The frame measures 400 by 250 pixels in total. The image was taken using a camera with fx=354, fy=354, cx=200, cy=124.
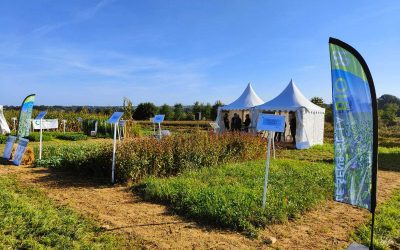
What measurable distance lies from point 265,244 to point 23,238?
9.86 feet

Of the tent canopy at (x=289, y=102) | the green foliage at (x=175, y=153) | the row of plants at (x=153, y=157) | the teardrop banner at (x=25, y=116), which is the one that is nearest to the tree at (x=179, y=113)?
the tent canopy at (x=289, y=102)

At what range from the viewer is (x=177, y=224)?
205 inches

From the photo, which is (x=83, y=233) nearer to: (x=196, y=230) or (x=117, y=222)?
(x=117, y=222)

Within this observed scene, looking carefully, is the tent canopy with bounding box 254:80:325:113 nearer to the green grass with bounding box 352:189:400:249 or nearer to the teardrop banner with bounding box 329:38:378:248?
the green grass with bounding box 352:189:400:249

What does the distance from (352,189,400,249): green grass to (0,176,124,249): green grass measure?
334 cm

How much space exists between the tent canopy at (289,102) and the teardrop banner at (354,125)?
12.7 m

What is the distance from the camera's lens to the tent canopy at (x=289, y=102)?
17125 millimetres

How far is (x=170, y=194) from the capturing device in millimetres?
6387

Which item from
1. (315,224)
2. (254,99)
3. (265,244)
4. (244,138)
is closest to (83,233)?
(265,244)

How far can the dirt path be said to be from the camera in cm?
461

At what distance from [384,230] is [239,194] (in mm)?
2325

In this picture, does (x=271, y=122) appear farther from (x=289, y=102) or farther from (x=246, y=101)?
(x=246, y=101)

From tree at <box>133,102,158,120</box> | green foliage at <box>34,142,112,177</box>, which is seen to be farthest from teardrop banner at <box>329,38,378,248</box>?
tree at <box>133,102,158,120</box>

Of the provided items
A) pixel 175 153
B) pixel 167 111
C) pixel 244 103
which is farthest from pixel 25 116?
pixel 167 111
